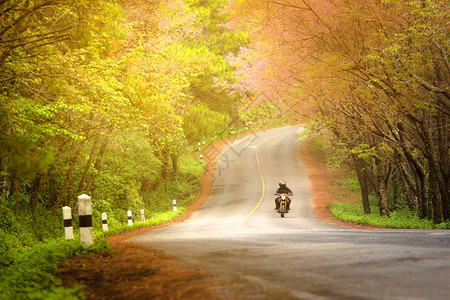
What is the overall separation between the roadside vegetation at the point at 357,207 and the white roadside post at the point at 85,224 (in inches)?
463

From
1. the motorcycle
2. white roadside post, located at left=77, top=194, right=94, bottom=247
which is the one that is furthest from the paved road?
the motorcycle

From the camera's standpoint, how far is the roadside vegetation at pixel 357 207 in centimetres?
1730

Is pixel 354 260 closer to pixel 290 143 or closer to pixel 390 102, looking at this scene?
pixel 390 102

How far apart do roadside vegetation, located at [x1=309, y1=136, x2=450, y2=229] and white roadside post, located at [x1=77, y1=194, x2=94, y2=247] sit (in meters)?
11.8

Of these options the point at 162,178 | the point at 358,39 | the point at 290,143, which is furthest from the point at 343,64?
the point at 290,143

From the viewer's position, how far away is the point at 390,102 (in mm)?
16672

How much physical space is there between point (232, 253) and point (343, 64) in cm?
889

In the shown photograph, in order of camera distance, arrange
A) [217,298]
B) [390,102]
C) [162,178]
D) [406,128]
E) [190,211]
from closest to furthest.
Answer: [217,298], [390,102], [406,128], [190,211], [162,178]

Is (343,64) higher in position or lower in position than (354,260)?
higher

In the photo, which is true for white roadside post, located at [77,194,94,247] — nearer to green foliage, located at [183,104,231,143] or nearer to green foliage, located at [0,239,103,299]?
green foliage, located at [0,239,103,299]

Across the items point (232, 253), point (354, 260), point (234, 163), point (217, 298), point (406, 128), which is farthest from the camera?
point (234, 163)

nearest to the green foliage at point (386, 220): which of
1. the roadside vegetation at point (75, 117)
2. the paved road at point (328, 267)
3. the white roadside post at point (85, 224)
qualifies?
the paved road at point (328, 267)

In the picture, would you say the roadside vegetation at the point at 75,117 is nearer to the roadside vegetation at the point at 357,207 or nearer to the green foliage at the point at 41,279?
the green foliage at the point at 41,279

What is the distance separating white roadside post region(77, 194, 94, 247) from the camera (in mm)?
7648
